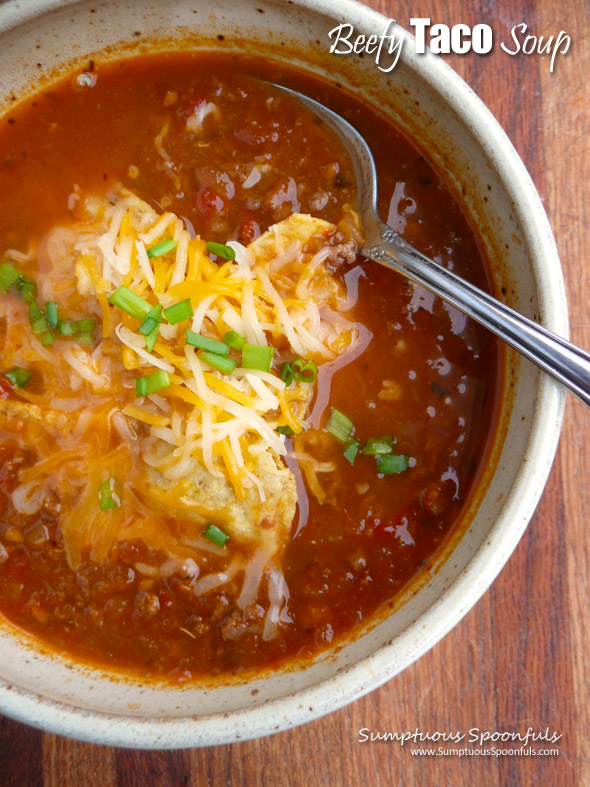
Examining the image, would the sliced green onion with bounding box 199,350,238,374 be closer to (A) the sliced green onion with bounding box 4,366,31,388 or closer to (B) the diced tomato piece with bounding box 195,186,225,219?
(B) the diced tomato piece with bounding box 195,186,225,219

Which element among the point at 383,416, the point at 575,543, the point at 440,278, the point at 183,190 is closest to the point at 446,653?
the point at 575,543

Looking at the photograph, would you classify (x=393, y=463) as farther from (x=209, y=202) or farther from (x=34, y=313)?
(x=34, y=313)

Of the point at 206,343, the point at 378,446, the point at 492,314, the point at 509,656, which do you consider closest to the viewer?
the point at 492,314

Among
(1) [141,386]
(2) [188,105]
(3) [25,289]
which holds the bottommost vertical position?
(1) [141,386]

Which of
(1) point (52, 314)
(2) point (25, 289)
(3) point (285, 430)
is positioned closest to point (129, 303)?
(1) point (52, 314)

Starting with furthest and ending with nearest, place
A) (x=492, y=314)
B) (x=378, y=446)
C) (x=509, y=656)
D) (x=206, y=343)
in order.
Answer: (x=509, y=656)
(x=378, y=446)
(x=206, y=343)
(x=492, y=314)

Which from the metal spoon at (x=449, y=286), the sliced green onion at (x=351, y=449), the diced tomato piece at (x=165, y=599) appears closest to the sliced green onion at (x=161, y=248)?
the metal spoon at (x=449, y=286)

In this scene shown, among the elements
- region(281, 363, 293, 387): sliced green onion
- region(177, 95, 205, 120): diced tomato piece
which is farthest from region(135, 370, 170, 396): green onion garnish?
region(177, 95, 205, 120): diced tomato piece
